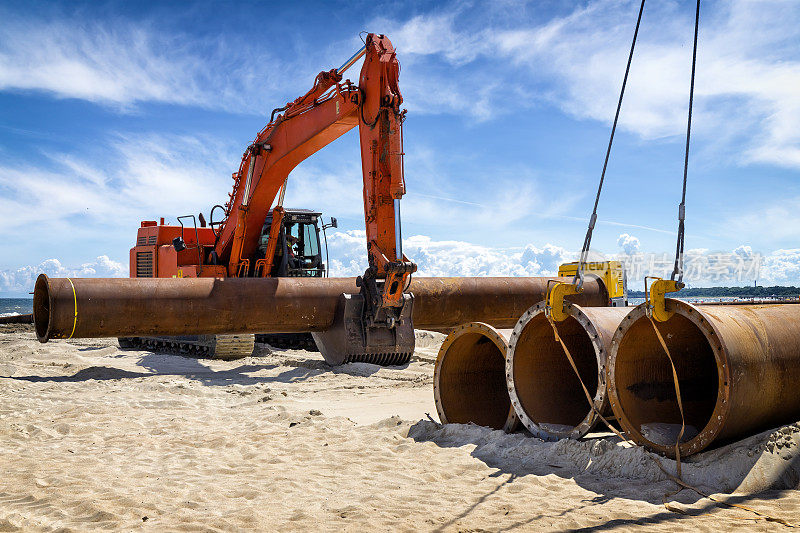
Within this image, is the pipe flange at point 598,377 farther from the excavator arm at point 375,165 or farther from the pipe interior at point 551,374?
the excavator arm at point 375,165

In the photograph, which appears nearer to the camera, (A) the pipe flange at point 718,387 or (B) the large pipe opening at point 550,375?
(A) the pipe flange at point 718,387

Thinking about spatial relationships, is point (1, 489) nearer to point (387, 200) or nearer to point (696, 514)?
point (696, 514)

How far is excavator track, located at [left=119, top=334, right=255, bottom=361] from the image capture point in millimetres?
11477

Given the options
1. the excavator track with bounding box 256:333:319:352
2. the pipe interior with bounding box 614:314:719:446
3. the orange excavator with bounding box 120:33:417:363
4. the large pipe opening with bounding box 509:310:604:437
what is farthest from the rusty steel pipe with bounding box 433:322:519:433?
the excavator track with bounding box 256:333:319:352

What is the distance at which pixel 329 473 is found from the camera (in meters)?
4.68

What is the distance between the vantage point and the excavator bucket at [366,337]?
984cm

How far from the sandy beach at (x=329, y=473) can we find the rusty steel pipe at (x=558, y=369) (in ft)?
0.79

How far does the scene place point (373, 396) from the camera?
26.6 ft

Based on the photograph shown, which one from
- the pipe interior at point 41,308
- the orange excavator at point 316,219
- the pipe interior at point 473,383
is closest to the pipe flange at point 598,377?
the pipe interior at point 473,383

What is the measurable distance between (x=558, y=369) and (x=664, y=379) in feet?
3.11

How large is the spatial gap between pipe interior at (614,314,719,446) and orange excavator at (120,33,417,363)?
180 inches

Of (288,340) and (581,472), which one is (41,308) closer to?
(288,340)

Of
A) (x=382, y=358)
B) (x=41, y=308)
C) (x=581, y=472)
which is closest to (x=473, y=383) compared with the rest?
(x=581, y=472)

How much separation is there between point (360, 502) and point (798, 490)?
8.34ft
